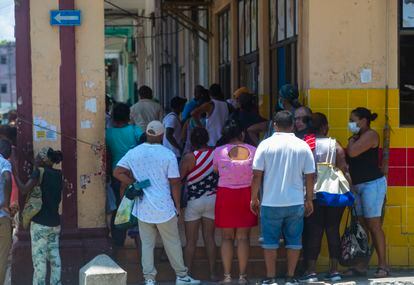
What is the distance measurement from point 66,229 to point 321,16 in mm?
3804

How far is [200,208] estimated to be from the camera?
31.0ft

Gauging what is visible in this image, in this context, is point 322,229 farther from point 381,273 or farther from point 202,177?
point 202,177

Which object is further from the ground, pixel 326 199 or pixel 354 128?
pixel 354 128

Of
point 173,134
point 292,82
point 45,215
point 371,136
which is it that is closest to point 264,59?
point 292,82

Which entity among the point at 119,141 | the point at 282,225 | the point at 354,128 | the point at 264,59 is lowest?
the point at 282,225

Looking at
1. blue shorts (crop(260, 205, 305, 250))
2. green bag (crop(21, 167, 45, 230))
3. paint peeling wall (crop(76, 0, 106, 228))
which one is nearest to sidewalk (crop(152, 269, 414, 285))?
blue shorts (crop(260, 205, 305, 250))

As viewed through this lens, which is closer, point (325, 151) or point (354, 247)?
point (325, 151)

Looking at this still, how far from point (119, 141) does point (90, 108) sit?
1.85ft

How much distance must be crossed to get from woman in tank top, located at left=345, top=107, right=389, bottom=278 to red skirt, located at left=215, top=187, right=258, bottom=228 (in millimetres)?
1339

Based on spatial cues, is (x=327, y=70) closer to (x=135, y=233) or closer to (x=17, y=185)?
(x=135, y=233)

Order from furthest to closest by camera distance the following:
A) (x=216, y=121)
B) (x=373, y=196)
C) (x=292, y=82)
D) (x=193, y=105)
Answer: (x=193, y=105) < (x=216, y=121) < (x=292, y=82) < (x=373, y=196)

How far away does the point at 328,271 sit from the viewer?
33.1ft

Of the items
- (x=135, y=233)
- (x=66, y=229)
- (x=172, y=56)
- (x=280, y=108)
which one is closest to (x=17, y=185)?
(x=66, y=229)

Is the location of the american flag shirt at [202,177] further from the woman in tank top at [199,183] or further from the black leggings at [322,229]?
the black leggings at [322,229]
